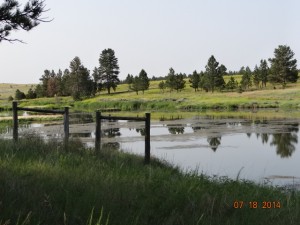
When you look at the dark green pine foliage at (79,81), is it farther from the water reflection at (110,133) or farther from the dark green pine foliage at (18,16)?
the dark green pine foliage at (18,16)

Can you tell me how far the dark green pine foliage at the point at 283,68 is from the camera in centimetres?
10850

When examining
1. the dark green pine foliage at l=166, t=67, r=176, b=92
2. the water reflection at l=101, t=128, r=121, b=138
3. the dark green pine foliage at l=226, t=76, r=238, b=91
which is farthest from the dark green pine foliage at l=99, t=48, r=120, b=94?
the water reflection at l=101, t=128, r=121, b=138

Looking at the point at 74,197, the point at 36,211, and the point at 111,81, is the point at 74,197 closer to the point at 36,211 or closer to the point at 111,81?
the point at 36,211

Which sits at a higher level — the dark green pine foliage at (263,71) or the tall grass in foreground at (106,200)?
the dark green pine foliage at (263,71)

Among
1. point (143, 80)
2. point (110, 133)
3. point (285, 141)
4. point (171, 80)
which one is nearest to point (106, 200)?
point (285, 141)

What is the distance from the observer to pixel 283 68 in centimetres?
10812

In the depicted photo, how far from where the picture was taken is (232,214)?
5727 mm

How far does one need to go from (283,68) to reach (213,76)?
1780 cm

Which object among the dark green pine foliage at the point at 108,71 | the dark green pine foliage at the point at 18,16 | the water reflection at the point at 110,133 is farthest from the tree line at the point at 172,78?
the dark green pine foliage at the point at 18,16

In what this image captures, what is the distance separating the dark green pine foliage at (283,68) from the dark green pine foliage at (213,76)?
13.3 metres

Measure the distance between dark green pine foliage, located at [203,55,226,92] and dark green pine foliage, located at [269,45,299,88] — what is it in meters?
13.3

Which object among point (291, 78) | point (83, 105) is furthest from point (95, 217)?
point (291, 78)

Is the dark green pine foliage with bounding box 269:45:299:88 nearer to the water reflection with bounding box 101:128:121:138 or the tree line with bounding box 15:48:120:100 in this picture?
the tree line with bounding box 15:48:120:100

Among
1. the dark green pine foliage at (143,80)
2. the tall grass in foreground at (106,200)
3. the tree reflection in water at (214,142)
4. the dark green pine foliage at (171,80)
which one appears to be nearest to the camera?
the tall grass in foreground at (106,200)
